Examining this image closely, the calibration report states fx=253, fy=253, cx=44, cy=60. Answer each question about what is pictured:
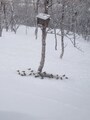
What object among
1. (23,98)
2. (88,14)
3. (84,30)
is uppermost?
(23,98)

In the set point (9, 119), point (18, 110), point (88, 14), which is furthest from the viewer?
point (88, 14)

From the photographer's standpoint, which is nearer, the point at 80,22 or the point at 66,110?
the point at 66,110

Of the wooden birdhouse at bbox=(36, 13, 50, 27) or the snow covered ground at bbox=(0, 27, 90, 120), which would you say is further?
the wooden birdhouse at bbox=(36, 13, 50, 27)

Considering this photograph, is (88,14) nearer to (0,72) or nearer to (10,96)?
(0,72)

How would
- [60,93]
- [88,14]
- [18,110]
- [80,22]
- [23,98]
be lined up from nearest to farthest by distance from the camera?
[18,110] < [23,98] < [60,93] < [88,14] < [80,22]

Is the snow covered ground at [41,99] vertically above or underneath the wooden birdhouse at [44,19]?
underneath

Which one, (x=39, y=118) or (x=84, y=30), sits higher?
(x=39, y=118)

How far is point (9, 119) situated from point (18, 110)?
71 centimetres

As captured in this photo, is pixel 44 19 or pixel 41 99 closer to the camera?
pixel 41 99

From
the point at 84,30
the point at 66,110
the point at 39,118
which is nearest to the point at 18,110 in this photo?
the point at 39,118

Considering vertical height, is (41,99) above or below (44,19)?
below

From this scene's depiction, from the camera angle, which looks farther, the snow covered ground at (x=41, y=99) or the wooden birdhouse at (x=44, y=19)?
the wooden birdhouse at (x=44, y=19)

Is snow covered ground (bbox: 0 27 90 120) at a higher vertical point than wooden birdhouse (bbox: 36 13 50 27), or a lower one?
lower

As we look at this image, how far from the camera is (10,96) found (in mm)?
8234
